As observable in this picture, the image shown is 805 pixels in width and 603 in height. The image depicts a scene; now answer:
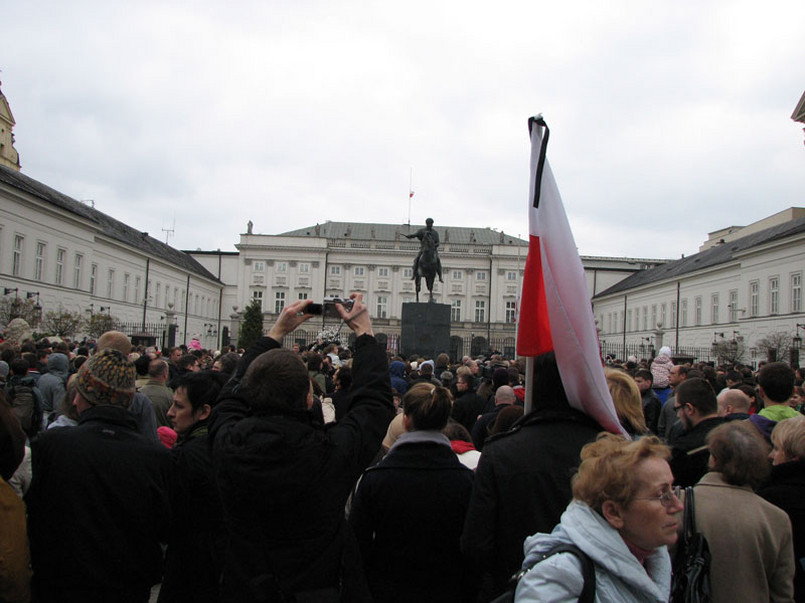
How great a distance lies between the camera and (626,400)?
136 inches

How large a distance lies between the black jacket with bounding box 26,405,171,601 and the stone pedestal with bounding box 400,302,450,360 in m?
18.3

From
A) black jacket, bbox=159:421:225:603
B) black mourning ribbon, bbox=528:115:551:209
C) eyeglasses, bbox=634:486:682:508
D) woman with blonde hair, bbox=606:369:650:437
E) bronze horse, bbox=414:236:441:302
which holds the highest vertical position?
bronze horse, bbox=414:236:441:302

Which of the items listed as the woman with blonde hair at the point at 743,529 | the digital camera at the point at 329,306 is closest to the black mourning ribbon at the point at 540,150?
the digital camera at the point at 329,306

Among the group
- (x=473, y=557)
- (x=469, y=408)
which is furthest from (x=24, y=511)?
(x=469, y=408)

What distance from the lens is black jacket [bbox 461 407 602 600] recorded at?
2.75 metres

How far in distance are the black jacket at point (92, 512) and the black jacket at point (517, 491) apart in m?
1.40

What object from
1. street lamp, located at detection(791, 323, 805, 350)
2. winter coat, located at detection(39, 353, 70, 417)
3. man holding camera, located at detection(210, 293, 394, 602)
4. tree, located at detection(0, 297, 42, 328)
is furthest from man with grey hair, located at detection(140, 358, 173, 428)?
street lamp, located at detection(791, 323, 805, 350)

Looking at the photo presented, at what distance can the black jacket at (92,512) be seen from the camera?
2.88 m

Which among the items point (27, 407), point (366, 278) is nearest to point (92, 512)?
point (27, 407)

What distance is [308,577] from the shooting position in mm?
2520

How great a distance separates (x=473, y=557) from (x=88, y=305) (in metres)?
43.0

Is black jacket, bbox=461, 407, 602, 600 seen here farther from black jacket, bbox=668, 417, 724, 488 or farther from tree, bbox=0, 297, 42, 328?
tree, bbox=0, 297, 42, 328

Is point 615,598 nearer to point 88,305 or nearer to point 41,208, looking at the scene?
point 41,208

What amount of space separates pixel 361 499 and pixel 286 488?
887 millimetres
